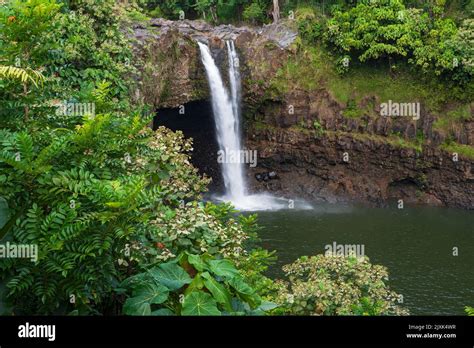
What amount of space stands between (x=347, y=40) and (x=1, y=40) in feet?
76.6

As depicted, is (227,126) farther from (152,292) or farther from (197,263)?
(152,292)

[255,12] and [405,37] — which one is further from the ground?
[255,12]

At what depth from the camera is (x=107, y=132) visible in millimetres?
5289

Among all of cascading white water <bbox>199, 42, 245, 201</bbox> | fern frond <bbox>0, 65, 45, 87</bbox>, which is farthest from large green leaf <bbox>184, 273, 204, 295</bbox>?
cascading white water <bbox>199, 42, 245, 201</bbox>

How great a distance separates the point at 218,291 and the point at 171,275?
1.65ft

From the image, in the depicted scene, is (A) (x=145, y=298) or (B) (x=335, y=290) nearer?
(A) (x=145, y=298)

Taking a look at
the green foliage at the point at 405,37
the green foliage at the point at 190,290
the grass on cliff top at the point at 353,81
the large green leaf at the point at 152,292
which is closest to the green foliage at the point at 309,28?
the grass on cliff top at the point at 353,81

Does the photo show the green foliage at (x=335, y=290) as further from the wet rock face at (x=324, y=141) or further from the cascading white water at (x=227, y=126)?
Answer: the cascading white water at (x=227, y=126)

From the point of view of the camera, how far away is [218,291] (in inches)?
207

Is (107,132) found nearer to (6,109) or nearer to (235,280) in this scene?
(6,109)

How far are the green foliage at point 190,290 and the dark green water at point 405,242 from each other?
11166 mm

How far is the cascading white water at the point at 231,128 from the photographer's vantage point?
85.4 feet

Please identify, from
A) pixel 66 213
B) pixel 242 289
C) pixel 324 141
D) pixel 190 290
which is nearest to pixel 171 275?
pixel 190 290
